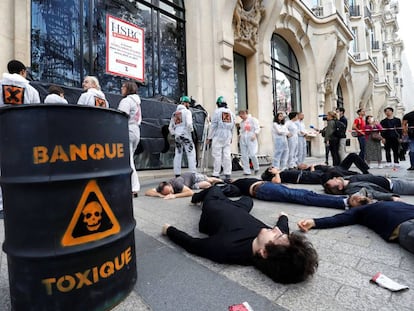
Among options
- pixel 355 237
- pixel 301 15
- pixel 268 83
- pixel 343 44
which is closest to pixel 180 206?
pixel 355 237

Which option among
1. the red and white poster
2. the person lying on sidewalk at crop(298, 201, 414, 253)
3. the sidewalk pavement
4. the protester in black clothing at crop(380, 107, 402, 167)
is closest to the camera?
the sidewalk pavement

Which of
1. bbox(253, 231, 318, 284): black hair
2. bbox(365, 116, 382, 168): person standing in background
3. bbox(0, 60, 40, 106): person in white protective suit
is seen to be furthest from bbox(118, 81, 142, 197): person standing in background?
bbox(365, 116, 382, 168): person standing in background

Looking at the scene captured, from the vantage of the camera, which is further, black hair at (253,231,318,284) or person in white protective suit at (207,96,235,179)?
person in white protective suit at (207,96,235,179)

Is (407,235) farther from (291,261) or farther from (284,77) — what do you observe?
(284,77)

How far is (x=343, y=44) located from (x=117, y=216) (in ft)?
67.3

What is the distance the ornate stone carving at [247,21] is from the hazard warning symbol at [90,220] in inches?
390

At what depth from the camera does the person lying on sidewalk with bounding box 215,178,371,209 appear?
3.19m

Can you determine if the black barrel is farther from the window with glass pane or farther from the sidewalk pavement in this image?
the window with glass pane

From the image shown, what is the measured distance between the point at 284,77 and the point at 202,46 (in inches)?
288

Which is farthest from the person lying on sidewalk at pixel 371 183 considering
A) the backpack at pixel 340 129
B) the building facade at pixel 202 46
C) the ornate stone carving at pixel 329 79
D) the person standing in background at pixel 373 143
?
the ornate stone carving at pixel 329 79

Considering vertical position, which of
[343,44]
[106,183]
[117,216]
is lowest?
[117,216]

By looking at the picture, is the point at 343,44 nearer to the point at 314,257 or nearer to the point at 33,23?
the point at 33,23

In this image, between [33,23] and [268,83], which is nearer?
[33,23]

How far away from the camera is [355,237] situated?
7.51ft
